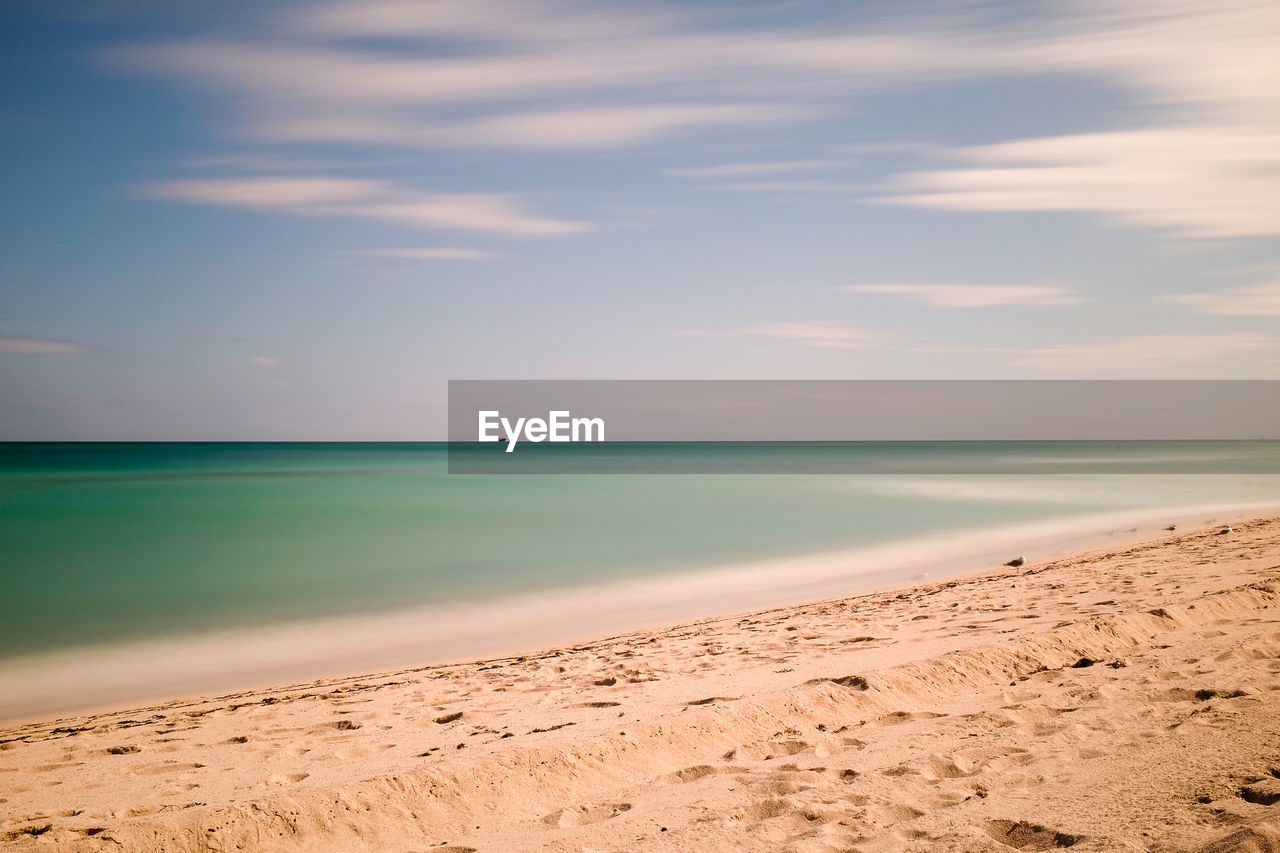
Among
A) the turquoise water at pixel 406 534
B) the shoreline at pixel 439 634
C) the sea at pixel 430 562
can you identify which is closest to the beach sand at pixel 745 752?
the shoreline at pixel 439 634

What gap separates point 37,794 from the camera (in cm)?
485

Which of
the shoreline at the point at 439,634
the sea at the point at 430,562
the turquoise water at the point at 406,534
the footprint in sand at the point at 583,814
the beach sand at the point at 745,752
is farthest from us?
the turquoise water at the point at 406,534

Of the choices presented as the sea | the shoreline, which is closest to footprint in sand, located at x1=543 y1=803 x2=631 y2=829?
the shoreline

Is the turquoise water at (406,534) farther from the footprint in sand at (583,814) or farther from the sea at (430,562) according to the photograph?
the footprint in sand at (583,814)

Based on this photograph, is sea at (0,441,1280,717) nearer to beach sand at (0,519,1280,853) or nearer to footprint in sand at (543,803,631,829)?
beach sand at (0,519,1280,853)

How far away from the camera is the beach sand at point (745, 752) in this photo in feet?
11.7

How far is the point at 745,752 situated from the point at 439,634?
23.2 ft

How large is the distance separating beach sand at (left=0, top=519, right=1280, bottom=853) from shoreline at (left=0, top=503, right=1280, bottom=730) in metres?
1.22

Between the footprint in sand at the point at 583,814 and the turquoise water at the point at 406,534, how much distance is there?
9.34m

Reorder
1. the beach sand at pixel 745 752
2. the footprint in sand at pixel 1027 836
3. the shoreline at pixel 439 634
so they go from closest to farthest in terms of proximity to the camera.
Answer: the footprint in sand at pixel 1027 836, the beach sand at pixel 745 752, the shoreline at pixel 439 634

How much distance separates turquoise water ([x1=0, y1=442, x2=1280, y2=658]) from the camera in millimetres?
13398

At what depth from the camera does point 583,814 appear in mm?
4070

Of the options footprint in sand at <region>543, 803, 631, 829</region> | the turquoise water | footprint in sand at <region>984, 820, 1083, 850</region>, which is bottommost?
the turquoise water

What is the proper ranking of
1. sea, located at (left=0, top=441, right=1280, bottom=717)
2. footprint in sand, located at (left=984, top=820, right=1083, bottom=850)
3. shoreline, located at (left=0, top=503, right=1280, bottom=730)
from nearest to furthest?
footprint in sand, located at (left=984, top=820, right=1083, bottom=850) < shoreline, located at (left=0, top=503, right=1280, bottom=730) < sea, located at (left=0, top=441, right=1280, bottom=717)
